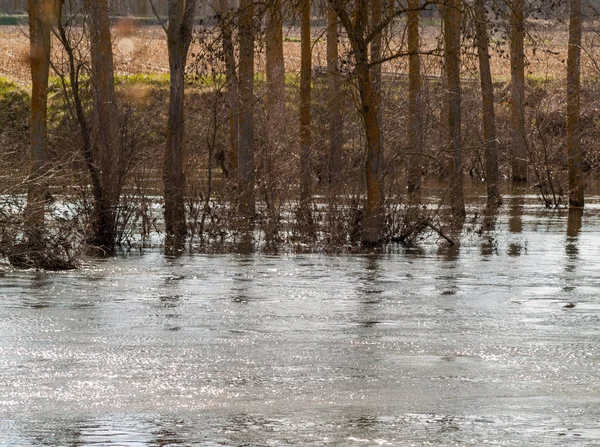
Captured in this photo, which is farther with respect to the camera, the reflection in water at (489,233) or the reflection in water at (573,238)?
the reflection in water at (489,233)

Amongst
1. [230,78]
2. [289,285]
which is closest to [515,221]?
[230,78]

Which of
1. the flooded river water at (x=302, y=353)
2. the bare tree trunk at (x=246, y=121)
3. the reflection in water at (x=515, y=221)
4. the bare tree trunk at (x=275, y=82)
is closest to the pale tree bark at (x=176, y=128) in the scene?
the bare tree trunk at (x=246, y=121)

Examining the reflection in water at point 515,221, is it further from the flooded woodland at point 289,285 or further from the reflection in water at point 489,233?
the reflection in water at point 489,233

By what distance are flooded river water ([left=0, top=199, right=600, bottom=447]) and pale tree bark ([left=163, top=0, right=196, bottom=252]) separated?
2597mm

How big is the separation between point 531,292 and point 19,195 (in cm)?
808

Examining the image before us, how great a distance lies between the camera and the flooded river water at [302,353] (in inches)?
384

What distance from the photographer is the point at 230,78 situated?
28.9 metres

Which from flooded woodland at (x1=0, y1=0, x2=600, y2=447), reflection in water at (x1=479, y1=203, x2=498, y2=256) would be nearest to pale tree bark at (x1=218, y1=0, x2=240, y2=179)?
flooded woodland at (x1=0, y1=0, x2=600, y2=447)

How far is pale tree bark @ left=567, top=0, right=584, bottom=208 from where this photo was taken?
3319 centimetres

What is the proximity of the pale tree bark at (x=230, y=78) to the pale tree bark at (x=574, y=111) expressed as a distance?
8.59m

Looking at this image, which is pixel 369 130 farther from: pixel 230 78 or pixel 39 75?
pixel 39 75

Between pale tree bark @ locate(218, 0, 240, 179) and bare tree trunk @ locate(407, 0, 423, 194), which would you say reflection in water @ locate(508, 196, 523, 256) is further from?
pale tree bark @ locate(218, 0, 240, 179)

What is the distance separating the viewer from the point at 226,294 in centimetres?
1716

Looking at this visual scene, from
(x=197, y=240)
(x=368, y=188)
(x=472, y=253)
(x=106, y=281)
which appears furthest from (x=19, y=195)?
(x=472, y=253)
